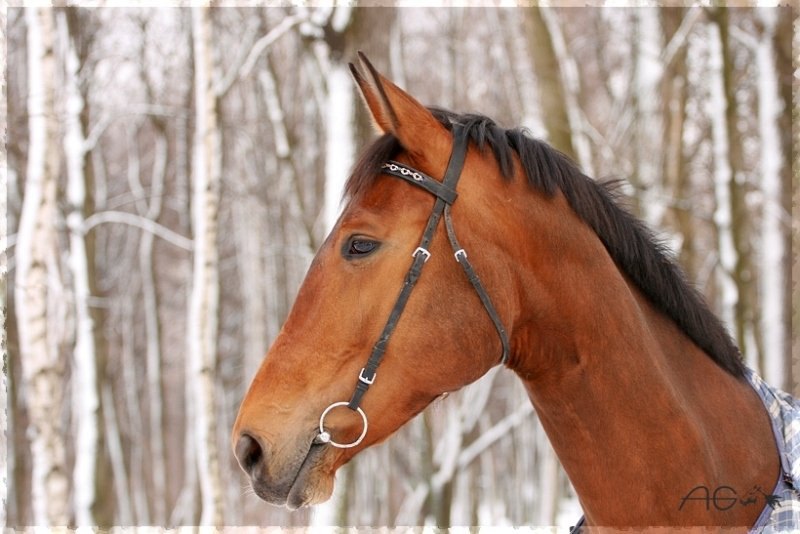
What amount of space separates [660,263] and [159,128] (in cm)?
1449

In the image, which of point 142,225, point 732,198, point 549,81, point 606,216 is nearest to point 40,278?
point 142,225

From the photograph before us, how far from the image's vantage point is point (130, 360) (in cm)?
2130

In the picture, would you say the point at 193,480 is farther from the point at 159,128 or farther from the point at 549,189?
the point at 549,189

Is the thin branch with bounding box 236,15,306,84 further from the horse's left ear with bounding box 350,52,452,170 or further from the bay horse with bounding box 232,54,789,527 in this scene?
the bay horse with bounding box 232,54,789,527

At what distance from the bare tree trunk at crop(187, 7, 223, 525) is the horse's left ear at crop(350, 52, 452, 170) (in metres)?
5.35

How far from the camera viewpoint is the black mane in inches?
106

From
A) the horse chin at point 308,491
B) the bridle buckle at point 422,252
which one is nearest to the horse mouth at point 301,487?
the horse chin at point 308,491

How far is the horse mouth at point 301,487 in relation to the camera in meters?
2.43

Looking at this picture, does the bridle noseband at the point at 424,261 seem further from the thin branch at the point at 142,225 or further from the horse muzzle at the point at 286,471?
the thin branch at the point at 142,225

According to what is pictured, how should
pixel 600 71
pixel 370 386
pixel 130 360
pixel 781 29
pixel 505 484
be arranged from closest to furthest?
pixel 370 386 < pixel 781 29 < pixel 600 71 < pixel 130 360 < pixel 505 484

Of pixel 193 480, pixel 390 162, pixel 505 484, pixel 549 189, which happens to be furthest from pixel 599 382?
pixel 505 484

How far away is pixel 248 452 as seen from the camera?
97.0 inches

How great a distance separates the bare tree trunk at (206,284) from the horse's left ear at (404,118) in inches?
211

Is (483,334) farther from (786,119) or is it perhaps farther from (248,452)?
(786,119)
